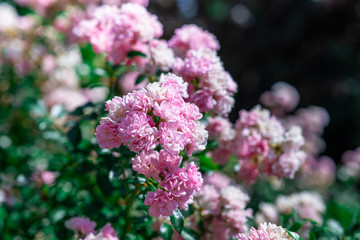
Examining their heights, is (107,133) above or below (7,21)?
above

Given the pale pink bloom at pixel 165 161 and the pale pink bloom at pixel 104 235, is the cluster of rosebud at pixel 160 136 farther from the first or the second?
the pale pink bloom at pixel 104 235

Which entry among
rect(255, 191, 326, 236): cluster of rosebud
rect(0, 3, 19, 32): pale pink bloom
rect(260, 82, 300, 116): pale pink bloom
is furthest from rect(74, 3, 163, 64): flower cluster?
rect(260, 82, 300, 116): pale pink bloom

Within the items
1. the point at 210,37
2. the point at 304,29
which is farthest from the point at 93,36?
the point at 304,29

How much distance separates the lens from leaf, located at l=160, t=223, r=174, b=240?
110 cm

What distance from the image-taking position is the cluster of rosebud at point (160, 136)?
88cm

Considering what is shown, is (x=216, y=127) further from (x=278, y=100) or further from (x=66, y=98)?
(x=278, y=100)

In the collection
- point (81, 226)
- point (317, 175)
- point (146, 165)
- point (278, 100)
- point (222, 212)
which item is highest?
point (146, 165)

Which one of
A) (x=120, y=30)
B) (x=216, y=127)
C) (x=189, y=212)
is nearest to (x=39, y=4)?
(x=120, y=30)

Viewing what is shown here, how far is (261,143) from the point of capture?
1.38m

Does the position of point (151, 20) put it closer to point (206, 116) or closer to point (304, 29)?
point (206, 116)

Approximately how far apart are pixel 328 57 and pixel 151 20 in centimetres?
414

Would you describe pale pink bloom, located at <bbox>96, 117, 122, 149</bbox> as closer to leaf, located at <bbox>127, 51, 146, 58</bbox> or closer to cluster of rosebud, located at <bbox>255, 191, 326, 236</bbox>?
leaf, located at <bbox>127, 51, 146, 58</bbox>

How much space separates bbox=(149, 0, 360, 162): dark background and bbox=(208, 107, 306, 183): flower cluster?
3375mm

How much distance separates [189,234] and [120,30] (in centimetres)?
75
